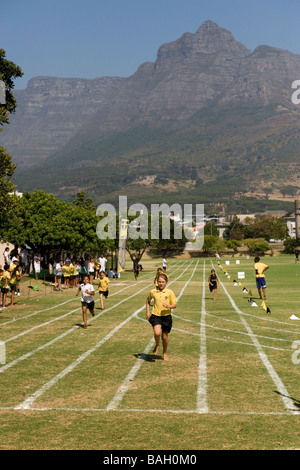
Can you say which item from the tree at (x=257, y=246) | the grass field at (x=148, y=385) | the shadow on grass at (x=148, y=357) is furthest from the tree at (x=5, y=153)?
the tree at (x=257, y=246)

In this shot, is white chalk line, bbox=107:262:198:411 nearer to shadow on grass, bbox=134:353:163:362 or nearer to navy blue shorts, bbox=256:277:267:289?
shadow on grass, bbox=134:353:163:362

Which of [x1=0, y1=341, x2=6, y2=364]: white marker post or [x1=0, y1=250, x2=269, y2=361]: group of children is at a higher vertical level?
[x1=0, y1=250, x2=269, y2=361]: group of children

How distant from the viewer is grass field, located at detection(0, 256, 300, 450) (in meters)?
7.75

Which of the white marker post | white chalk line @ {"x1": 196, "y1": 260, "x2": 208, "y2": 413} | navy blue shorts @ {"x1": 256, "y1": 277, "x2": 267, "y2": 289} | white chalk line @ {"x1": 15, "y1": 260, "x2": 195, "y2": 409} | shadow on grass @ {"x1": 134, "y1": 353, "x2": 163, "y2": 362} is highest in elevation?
navy blue shorts @ {"x1": 256, "y1": 277, "x2": 267, "y2": 289}

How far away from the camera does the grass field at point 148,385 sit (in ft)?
25.4

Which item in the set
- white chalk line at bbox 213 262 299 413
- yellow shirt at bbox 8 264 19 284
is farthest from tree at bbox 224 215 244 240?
white chalk line at bbox 213 262 299 413

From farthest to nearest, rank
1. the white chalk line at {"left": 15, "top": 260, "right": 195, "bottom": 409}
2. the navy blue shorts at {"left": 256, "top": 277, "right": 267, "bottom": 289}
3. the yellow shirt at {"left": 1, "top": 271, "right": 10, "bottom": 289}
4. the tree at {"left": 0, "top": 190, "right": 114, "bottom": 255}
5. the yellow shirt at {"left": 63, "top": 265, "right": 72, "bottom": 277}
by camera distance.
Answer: the tree at {"left": 0, "top": 190, "right": 114, "bottom": 255}
the yellow shirt at {"left": 63, "top": 265, "right": 72, "bottom": 277}
the navy blue shorts at {"left": 256, "top": 277, "right": 267, "bottom": 289}
the yellow shirt at {"left": 1, "top": 271, "right": 10, "bottom": 289}
the white chalk line at {"left": 15, "top": 260, "right": 195, "bottom": 409}

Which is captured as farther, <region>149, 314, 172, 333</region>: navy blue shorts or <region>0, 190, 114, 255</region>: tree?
<region>0, 190, 114, 255</region>: tree

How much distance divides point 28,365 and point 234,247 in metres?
112

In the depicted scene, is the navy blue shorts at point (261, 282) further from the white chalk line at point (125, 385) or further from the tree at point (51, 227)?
the tree at point (51, 227)

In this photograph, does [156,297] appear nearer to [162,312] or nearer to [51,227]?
[162,312]

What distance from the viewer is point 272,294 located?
2947 cm

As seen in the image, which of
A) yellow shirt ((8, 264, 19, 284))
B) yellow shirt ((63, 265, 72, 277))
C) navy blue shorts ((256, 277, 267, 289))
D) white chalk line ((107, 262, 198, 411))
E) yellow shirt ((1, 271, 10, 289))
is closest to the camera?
white chalk line ((107, 262, 198, 411))

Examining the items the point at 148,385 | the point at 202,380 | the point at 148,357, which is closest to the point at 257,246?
the point at 148,357
